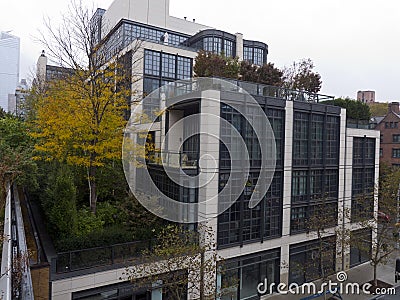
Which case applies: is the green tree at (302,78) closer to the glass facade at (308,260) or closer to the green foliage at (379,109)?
the glass facade at (308,260)

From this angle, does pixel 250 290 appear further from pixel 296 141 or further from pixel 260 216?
pixel 296 141

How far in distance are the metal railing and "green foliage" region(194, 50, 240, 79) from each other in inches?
456

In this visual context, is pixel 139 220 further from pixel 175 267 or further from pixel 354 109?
pixel 354 109

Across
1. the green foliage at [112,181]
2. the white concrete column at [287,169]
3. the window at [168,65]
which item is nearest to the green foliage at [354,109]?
the white concrete column at [287,169]

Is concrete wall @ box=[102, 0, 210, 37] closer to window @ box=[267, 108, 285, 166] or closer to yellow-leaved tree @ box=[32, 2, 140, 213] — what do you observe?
yellow-leaved tree @ box=[32, 2, 140, 213]

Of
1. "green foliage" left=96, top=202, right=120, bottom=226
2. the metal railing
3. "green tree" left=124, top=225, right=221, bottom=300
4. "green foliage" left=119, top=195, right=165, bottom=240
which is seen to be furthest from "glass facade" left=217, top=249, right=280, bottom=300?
"green foliage" left=96, top=202, right=120, bottom=226

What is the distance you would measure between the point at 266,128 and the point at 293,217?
14.6 feet

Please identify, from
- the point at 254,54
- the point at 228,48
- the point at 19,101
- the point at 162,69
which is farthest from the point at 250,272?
the point at 19,101

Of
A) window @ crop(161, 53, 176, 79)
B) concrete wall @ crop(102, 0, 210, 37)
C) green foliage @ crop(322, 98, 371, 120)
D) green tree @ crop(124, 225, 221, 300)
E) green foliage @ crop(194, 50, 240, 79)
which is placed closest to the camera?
green tree @ crop(124, 225, 221, 300)

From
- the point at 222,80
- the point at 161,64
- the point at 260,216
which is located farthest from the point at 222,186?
the point at 161,64

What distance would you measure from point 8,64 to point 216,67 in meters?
58.6

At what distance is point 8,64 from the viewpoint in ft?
209

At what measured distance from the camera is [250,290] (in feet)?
46.5

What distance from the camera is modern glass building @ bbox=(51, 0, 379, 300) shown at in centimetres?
1279
